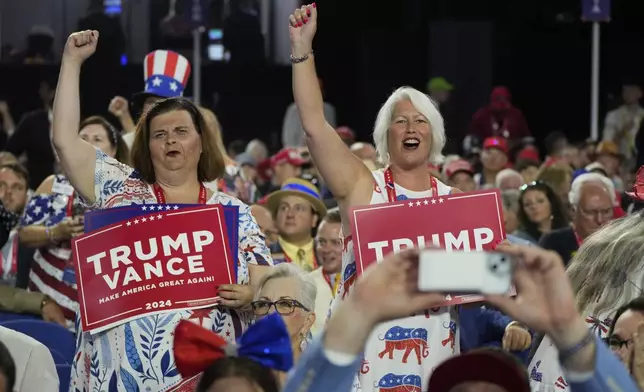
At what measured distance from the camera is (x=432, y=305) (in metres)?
2.85

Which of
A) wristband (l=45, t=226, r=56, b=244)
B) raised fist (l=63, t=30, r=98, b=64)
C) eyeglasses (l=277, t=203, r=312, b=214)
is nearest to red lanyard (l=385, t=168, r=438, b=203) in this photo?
raised fist (l=63, t=30, r=98, b=64)

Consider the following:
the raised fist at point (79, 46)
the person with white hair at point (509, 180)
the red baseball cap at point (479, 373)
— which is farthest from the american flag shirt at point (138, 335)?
the person with white hair at point (509, 180)

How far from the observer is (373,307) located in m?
2.80

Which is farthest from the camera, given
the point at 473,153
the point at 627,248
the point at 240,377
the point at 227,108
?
the point at 227,108

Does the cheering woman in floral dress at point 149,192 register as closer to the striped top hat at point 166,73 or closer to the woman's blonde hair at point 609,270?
the woman's blonde hair at point 609,270

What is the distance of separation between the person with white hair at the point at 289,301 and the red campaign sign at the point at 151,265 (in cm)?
20

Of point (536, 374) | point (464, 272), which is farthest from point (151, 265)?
point (464, 272)

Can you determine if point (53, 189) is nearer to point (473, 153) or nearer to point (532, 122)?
point (473, 153)

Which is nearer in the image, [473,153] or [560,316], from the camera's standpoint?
[560,316]

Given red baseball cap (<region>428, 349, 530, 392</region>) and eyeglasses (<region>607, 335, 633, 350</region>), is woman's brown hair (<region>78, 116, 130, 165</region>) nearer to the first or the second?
eyeglasses (<region>607, 335, 633, 350</region>)

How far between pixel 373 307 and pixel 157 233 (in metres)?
2.81

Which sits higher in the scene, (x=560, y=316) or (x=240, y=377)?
(x=560, y=316)

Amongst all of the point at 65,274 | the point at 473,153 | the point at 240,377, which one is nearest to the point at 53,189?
the point at 65,274

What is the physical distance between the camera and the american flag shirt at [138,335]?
5.48m
